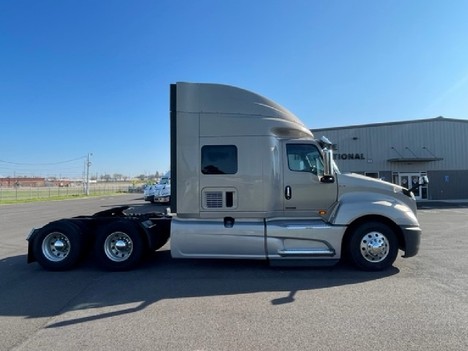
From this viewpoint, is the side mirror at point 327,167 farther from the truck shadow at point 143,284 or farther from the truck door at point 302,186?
the truck shadow at point 143,284

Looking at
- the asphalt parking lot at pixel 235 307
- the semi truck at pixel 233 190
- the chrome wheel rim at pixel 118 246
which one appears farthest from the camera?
the chrome wheel rim at pixel 118 246

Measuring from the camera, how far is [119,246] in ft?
→ 21.9

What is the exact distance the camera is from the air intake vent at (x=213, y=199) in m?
6.53

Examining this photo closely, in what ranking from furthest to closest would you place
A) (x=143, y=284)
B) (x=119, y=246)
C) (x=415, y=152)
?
(x=415, y=152), (x=119, y=246), (x=143, y=284)

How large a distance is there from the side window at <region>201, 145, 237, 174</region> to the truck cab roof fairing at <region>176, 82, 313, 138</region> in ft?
1.95

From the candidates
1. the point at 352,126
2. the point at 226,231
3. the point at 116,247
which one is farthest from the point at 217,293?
the point at 352,126

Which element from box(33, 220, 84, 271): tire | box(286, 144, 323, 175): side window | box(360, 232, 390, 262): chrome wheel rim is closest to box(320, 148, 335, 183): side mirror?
box(286, 144, 323, 175): side window

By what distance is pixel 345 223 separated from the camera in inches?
242

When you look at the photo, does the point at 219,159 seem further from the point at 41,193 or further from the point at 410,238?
the point at 41,193

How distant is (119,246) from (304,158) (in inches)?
161

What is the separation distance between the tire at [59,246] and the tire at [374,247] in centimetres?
538

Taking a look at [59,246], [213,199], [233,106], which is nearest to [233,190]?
[213,199]

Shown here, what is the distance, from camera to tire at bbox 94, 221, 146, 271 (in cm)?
656

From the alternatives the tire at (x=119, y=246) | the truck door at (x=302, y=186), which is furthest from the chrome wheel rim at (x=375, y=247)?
the tire at (x=119, y=246)
